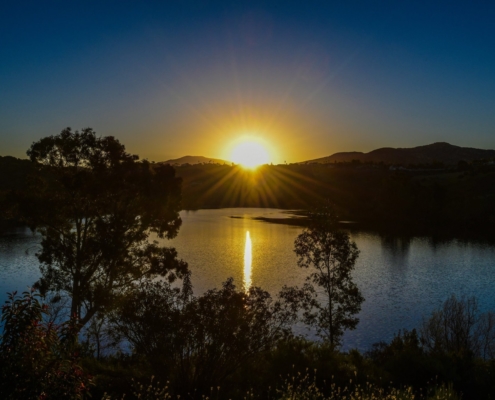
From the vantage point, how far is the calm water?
42000 millimetres

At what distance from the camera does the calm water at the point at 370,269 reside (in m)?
42.0

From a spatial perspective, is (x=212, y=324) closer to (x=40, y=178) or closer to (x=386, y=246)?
(x=40, y=178)

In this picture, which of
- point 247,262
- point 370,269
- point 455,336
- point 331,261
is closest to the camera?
point 455,336

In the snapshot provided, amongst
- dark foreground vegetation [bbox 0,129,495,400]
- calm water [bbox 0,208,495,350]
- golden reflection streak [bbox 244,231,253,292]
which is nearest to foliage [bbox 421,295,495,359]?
dark foreground vegetation [bbox 0,129,495,400]

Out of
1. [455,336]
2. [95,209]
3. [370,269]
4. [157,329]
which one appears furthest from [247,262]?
[157,329]

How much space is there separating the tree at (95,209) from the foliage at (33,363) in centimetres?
2097

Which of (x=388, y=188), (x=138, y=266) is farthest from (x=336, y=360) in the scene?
(x=388, y=188)

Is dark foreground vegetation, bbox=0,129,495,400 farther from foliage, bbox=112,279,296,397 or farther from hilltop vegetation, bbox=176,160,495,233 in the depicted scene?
hilltop vegetation, bbox=176,160,495,233

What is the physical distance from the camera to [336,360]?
21.3 metres

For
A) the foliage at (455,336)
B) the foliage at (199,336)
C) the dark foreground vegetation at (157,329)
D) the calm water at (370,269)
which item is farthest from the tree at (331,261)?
the foliage at (199,336)

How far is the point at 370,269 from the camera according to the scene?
59688 millimetres

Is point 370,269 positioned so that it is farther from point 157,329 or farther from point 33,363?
point 33,363

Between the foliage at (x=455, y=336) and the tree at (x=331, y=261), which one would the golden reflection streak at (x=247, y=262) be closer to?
the tree at (x=331, y=261)

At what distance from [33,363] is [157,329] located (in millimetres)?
9863
